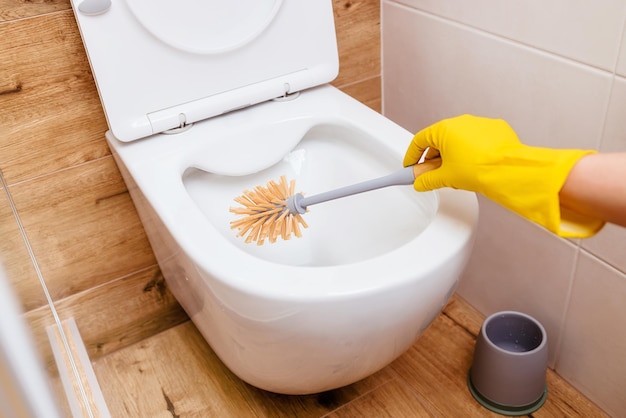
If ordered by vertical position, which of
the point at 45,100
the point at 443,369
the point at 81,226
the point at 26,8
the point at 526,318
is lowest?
the point at 443,369

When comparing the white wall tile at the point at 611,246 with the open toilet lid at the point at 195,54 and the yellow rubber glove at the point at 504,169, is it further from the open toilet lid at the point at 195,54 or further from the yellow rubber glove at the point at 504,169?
the open toilet lid at the point at 195,54

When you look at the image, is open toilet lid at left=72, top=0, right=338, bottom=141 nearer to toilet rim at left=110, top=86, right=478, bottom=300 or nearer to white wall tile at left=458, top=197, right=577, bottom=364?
toilet rim at left=110, top=86, right=478, bottom=300

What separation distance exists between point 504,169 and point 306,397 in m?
0.56

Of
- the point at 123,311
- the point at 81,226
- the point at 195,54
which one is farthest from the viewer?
the point at 123,311

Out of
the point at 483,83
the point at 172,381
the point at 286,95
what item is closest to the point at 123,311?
the point at 172,381

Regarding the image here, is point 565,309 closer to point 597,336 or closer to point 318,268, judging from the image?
point 597,336

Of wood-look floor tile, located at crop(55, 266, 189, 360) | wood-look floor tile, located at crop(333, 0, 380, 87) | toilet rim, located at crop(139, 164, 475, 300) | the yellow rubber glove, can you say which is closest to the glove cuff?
the yellow rubber glove

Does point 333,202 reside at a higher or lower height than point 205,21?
lower

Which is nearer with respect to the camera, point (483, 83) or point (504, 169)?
point (504, 169)

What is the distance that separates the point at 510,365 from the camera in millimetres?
910

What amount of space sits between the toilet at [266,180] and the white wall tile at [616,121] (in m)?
0.23

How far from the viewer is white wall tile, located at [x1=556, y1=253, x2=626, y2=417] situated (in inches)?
34.4

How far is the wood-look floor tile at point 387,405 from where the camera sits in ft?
3.19

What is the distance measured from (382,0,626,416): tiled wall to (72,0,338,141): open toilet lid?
0.19m
